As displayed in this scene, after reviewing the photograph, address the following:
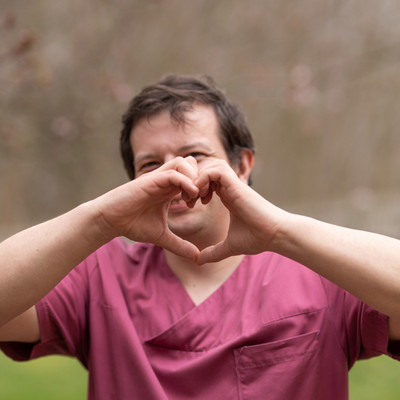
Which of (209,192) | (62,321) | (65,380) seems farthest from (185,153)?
(65,380)

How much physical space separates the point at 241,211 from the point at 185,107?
1.76 feet

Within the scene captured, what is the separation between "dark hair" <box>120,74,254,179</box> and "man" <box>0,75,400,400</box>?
0.4 inches

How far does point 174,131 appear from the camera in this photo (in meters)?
1.71

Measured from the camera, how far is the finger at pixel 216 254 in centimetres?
142

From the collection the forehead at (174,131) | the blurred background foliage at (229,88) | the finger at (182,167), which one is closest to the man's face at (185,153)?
the forehead at (174,131)

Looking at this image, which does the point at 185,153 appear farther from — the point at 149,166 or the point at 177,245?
the point at 177,245

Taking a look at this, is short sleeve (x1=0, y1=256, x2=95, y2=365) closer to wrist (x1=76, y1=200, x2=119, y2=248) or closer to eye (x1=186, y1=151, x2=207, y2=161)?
wrist (x1=76, y1=200, x2=119, y2=248)

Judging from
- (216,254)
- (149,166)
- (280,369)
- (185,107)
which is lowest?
(280,369)

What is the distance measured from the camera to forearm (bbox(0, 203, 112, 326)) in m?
1.38

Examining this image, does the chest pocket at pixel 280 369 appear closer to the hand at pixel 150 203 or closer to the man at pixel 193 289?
the man at pixel 193 289

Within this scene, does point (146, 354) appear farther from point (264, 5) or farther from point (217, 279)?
point (264, 5)

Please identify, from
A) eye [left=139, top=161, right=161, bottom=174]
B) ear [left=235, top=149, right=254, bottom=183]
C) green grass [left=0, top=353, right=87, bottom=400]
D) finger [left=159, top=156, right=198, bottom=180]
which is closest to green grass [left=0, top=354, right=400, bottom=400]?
green grass [left=0, top=353, right=87, bottom=400]

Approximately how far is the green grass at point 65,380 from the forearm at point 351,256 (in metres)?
1.91

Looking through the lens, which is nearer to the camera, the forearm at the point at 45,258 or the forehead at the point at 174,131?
the forearm at the point at 45,258
